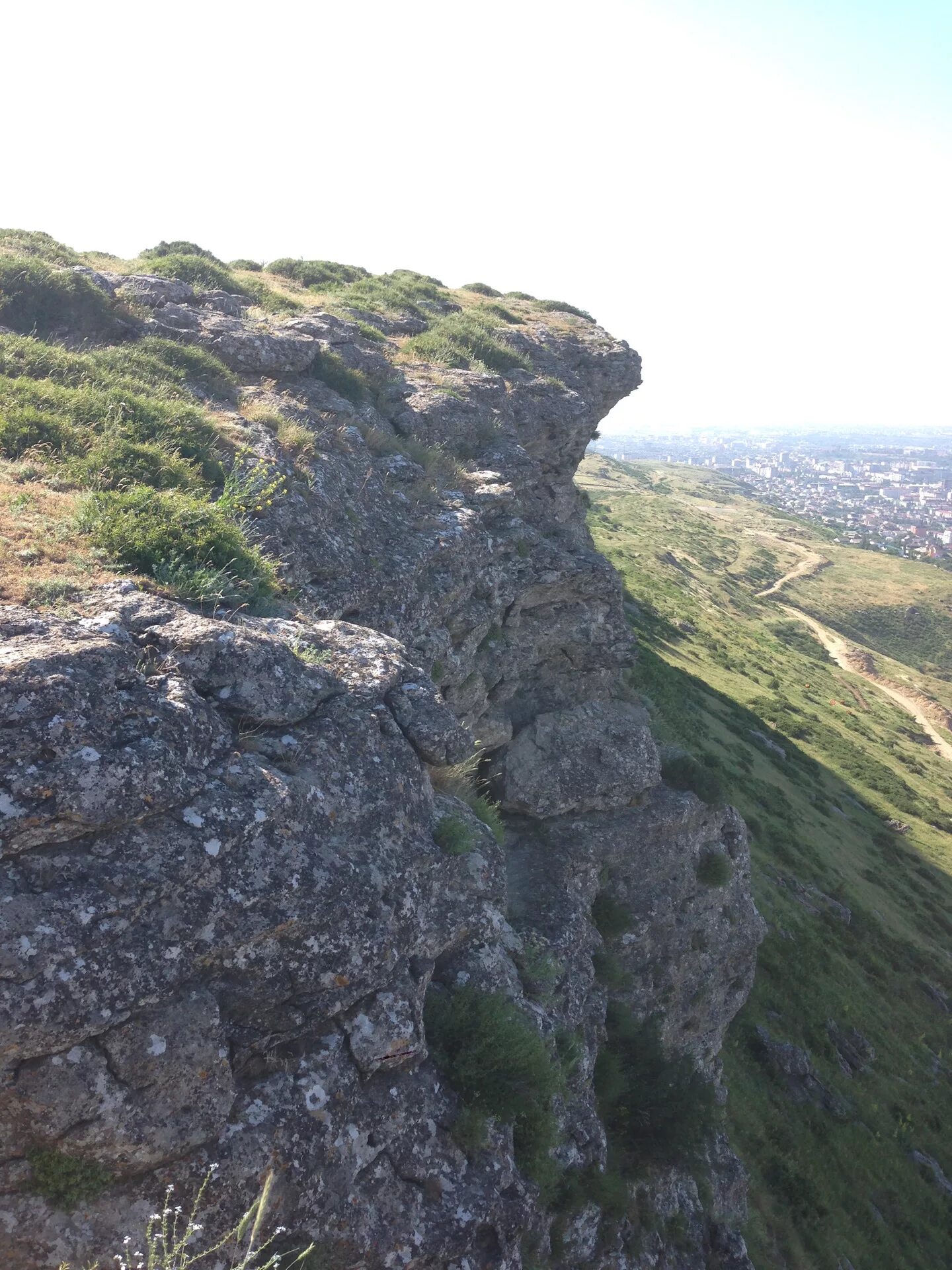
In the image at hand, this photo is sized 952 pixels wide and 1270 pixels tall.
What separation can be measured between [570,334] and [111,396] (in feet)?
84.1

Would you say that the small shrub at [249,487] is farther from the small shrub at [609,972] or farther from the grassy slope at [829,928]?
the grassy slope at [829,928]

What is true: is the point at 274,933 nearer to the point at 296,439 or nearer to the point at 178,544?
the point at 178,544

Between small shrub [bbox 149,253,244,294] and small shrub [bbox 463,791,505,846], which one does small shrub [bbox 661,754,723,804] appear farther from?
small shrub [bbox 149,253,244,294]

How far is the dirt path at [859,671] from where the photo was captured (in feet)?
238

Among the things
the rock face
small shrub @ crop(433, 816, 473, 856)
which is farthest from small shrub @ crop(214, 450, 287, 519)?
small shrub @ crop(433, 816, 473, 856)

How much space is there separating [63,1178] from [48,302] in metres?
16.6

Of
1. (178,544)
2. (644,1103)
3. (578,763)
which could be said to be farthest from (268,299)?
(644,1103)

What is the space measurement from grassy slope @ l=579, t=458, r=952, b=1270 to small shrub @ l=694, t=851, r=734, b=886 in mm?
5955

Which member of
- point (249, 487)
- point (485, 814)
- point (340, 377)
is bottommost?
point (485, 814)

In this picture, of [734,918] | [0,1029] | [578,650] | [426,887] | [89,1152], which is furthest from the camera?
[578,650]

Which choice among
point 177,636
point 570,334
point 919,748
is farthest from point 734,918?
point 919,748

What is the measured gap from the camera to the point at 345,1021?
6.30 m

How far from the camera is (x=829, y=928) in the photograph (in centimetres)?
2828

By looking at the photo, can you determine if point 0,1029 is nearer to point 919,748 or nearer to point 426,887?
point 426,887
